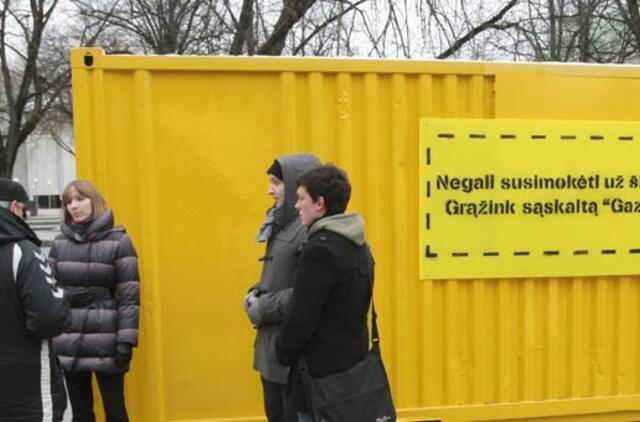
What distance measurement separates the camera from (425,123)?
3270mm

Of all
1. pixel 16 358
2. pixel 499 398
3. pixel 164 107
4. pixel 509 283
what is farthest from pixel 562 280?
pixel 16 358

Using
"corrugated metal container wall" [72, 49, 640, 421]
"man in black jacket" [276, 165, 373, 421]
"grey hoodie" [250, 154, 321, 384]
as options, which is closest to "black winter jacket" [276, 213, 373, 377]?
"man in black jacket" [276, 165, 373, 421]

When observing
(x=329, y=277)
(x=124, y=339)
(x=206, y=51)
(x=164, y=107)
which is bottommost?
(x=124, y=339)

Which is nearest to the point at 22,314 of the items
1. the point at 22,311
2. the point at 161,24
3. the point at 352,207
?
the point at 22,311

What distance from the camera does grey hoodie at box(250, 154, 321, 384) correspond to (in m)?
2.73

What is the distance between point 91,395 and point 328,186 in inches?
71.2

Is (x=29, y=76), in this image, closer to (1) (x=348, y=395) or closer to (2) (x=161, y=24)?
(2) (x=161, y=24)

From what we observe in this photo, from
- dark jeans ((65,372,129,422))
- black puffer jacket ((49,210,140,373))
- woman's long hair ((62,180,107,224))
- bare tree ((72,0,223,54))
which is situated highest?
bare tree ((72,0,223,54))

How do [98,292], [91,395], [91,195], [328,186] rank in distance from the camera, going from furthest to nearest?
1. [91,395]
2. [98,292]
3. [91,195]
4. [328,186]

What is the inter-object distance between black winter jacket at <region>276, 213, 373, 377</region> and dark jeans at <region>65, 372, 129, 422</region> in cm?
111

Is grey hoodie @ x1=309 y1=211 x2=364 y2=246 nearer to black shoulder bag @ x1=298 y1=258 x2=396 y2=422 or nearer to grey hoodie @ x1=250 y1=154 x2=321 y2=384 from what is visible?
black shoulder bag @ x1=298 y1=258 x2=396 y2=422

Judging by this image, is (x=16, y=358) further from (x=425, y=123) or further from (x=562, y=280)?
(x=562, y=280)

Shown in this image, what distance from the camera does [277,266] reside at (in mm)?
2771

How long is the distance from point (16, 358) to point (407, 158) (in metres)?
2.08
